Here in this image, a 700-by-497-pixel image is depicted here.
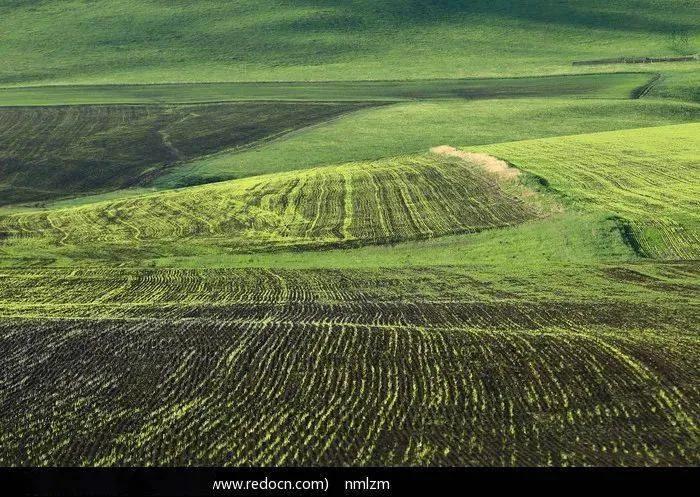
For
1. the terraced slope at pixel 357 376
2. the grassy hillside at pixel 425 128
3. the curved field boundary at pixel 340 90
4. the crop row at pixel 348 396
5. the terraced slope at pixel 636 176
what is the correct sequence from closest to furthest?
the crop row at pixel 348 396, the terraced slope at pixel 357 376, the terraced slope at pixel 636 176, the grassy hillside at pixel 425 128, the curved field boundary at pixel 340 90

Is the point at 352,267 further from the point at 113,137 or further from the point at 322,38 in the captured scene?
the point at 322,38

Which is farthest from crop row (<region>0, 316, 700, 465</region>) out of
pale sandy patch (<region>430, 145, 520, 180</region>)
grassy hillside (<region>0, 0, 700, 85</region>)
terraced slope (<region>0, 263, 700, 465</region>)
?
grassy hillside (<region>0, 0, 700, 85</region>)

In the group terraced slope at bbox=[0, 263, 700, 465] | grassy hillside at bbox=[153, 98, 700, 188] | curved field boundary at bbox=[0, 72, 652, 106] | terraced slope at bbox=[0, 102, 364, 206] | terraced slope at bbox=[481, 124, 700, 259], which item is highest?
terraced slope at bbox=[0, 263, 700, 465]

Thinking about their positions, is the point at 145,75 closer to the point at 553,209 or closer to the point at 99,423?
the point at 553,209

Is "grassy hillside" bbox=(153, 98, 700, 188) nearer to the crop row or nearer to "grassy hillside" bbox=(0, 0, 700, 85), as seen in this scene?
"grassy hillside" bbox=(0, 0, 700, 85)

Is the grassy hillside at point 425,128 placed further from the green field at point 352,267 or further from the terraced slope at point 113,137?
the terraced slope at point 113,137

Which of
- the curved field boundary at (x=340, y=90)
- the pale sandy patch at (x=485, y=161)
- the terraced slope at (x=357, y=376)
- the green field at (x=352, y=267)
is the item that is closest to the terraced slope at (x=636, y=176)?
the green field at (x=352, y=267)

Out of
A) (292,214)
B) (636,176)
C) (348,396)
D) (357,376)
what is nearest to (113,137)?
A: (292,214)
